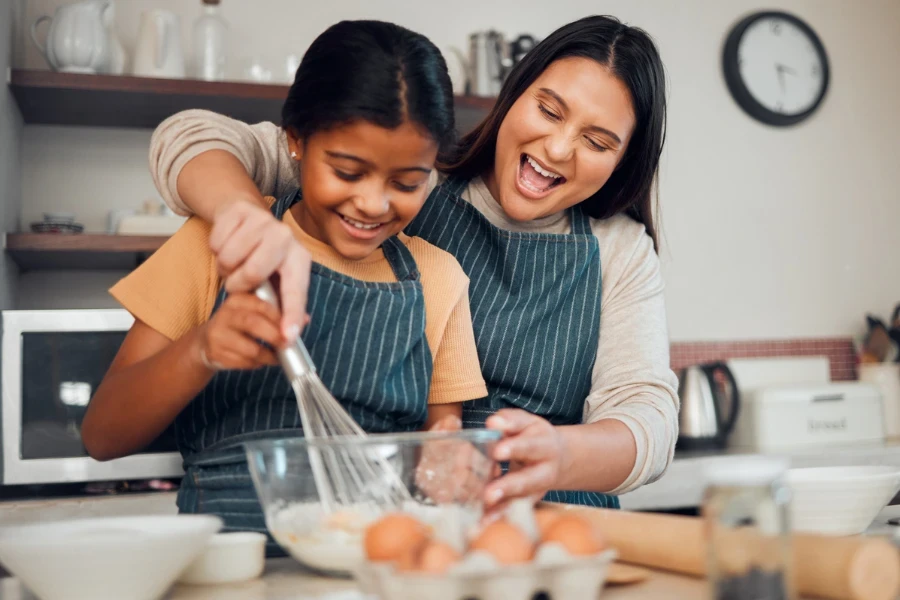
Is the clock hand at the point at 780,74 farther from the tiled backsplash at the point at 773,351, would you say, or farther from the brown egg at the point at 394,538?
the brown egg at the point at 394,538

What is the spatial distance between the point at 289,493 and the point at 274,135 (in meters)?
0.67

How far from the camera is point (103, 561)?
0.62 m

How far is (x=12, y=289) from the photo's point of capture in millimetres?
2352

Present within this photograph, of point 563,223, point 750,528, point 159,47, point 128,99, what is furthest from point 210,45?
point 750,528

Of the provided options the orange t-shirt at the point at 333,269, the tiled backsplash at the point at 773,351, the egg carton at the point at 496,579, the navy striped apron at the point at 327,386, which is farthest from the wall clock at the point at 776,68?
the egg carton at the point at 496,579

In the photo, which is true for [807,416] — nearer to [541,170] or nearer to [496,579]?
[541,170]

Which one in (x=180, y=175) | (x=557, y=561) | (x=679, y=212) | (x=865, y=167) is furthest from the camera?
(x=865, y=167)

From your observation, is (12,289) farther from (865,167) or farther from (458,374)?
(865,167)

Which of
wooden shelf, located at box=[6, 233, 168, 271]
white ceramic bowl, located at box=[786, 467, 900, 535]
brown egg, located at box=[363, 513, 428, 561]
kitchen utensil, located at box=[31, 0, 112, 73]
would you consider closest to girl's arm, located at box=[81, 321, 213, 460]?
brown egg, located at box=[363, 513, 428, 561]

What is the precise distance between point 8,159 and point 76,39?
1.12ft

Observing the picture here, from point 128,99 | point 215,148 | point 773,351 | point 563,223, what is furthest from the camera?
point 773,351

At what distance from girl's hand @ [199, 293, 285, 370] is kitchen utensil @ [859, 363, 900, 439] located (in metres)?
2.59

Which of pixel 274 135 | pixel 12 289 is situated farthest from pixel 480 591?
pixel 12 289

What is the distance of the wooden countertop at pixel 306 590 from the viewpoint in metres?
0.66
